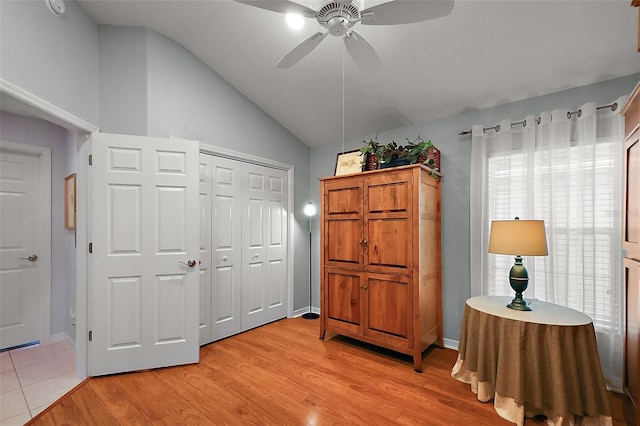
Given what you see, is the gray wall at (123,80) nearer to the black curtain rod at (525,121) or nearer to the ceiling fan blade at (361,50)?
the ceiling fan blade at (361,50)

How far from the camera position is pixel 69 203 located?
312cm

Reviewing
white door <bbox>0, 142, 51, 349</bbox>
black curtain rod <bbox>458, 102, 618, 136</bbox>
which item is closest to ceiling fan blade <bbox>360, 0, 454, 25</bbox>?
black curtain rod <bbox>458, 102, 618, 136</bbox>

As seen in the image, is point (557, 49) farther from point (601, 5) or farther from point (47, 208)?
point (47, 208)

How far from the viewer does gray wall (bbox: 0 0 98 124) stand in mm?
1783

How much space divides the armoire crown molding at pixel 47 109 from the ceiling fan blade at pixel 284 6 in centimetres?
154

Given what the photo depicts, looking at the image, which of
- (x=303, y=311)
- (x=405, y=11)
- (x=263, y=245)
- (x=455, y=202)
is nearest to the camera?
(x=405, y=11)

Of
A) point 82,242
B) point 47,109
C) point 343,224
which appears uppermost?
point 47,109

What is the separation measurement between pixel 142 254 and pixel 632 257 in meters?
3.44

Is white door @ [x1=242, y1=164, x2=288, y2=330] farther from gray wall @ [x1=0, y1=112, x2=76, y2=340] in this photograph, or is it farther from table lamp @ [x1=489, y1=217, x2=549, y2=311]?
table lamp @ [x1=489, y1=217, x2=549, y2=311]

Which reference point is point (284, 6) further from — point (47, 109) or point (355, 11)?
point (47, 109)

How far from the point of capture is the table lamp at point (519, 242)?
2.07 meters

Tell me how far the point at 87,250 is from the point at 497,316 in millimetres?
3202

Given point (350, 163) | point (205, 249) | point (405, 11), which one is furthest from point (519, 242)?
point (205, 249)

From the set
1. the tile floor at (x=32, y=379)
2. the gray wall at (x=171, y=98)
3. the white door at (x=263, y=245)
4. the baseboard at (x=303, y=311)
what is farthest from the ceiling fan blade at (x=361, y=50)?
the baseboard at (x=303, y=311)
